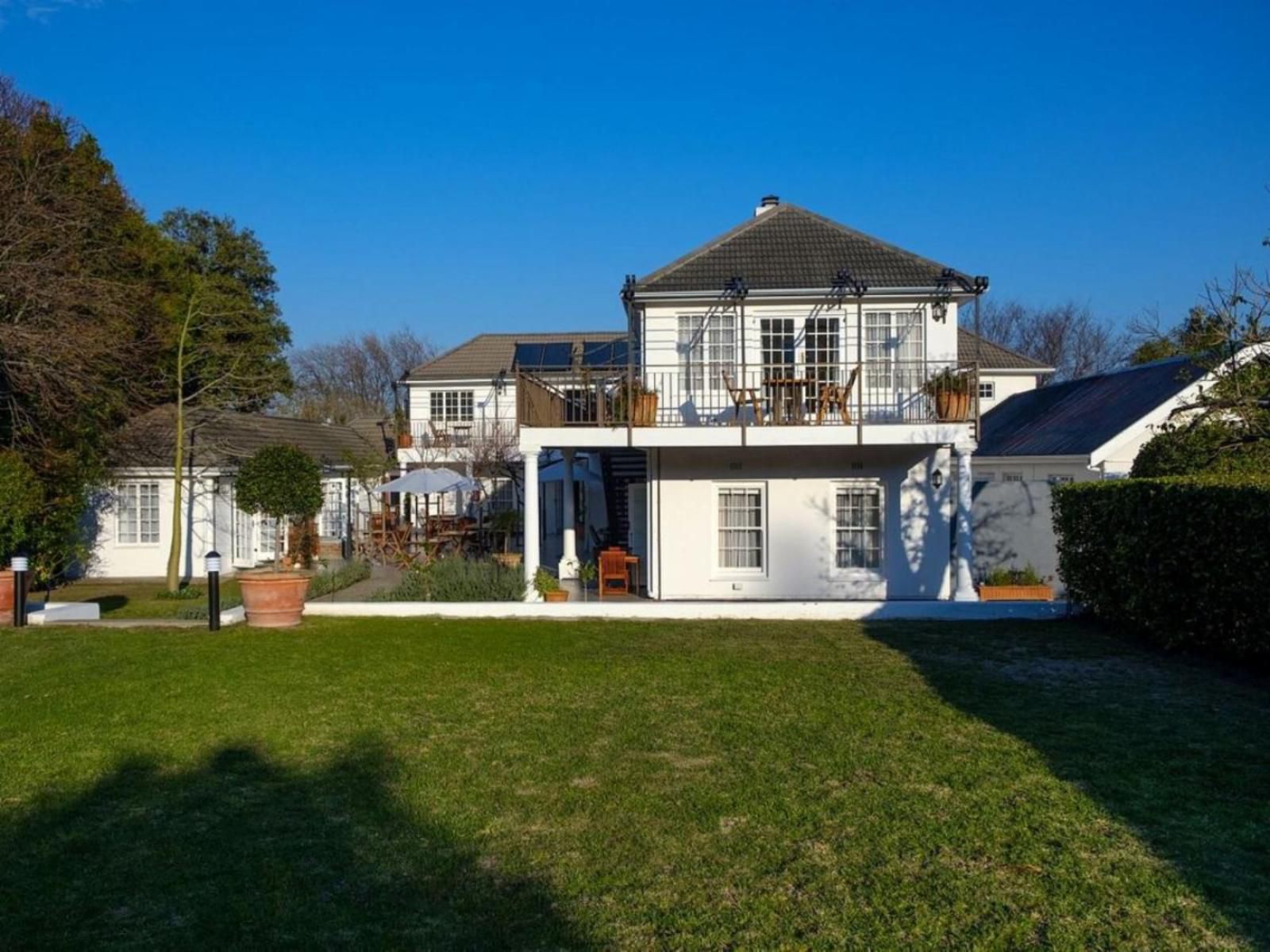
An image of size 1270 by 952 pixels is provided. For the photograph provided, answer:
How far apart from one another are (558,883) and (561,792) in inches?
61.3

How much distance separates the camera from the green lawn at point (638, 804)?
4.73 m

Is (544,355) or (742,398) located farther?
(544,355)

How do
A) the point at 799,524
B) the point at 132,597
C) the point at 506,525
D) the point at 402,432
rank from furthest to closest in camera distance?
the point at 402,432
the point at 506,525
the point at 132,597
the point at 799,524

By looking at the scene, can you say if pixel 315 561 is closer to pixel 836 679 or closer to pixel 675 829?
pixel 836 679

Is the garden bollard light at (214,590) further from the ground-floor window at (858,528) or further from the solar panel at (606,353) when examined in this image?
the solar panel at (606,353)

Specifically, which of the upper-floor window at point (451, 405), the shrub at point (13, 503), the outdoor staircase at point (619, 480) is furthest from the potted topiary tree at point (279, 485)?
the upper-floor window at point (451, 405)

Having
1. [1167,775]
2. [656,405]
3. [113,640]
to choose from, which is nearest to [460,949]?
[1167,775]

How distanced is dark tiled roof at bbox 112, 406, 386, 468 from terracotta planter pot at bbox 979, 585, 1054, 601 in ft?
57.9

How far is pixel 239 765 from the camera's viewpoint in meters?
7.45

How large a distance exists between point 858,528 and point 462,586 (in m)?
6.76

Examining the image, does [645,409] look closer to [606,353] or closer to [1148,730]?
[1148,730]

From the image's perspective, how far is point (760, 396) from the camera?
17766 millimetres

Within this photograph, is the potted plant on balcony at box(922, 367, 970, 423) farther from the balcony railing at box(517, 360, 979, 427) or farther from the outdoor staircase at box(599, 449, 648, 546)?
the outdoor staircase at box(599, 449, 648, 546)

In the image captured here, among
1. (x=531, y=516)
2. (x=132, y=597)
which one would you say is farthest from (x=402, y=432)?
(x=531, y=516)
